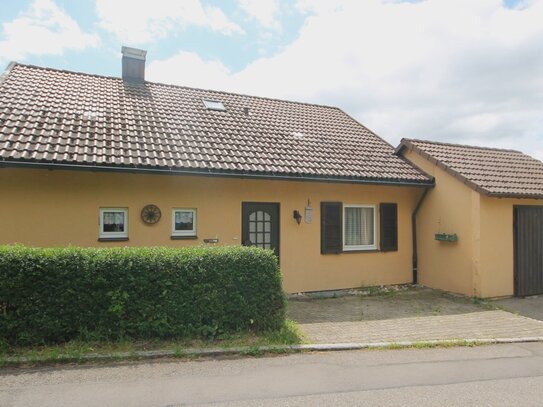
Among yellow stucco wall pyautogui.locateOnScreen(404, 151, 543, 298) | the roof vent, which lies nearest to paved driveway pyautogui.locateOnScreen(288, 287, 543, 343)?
yellow stucco wall pyautogui.locateOnScreen(404, 151, 543, 298)

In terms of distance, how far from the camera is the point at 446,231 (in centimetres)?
1063

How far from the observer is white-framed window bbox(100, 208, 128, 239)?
837 centimetres

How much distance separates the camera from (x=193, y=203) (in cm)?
900

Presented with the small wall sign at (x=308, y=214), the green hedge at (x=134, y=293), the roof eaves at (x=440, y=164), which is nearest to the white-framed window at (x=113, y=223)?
the green hedge at (x=134, y=293)

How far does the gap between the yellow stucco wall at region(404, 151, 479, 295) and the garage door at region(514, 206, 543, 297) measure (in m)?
1.34

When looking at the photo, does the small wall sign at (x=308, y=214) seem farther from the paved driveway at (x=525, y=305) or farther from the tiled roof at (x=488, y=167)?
the paved driveway at (x=525, y=305)

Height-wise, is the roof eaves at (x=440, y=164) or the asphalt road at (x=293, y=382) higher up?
the roof eaves at (x=440, y=164)

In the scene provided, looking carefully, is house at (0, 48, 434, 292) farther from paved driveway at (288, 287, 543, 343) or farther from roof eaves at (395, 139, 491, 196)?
paved driveway at (288, 287, 543, 343)

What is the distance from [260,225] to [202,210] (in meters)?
1.50

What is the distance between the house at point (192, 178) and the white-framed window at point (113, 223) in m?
0.02

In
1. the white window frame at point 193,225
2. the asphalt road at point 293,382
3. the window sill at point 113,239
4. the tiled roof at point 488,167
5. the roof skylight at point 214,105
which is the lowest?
the asphalt road at point 293,382

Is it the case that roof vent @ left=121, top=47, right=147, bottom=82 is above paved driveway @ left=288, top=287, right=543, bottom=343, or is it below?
above

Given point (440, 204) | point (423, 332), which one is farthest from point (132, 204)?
point (440, 204)

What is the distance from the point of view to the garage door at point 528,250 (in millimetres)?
10234
